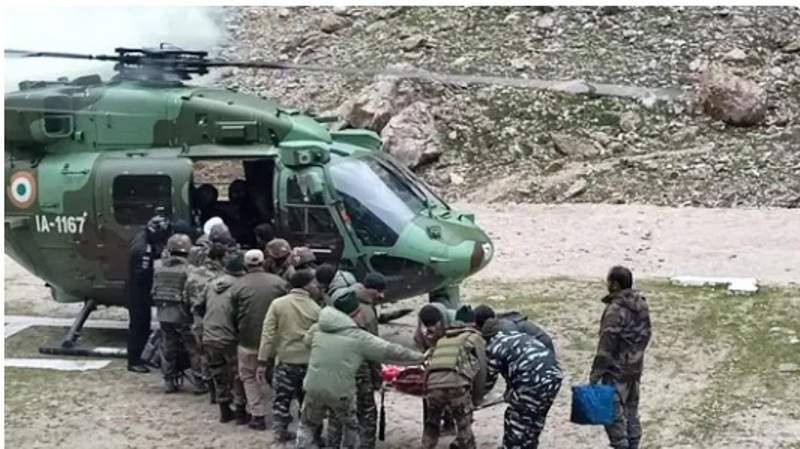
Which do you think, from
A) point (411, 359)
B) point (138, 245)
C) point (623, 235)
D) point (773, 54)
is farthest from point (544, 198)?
point (411, 359)

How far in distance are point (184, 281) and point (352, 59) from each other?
1701 cm

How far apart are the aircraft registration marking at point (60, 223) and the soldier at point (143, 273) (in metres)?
0.77

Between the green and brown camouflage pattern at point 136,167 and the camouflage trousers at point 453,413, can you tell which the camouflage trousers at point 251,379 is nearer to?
the camouflage trousers at point 453,413

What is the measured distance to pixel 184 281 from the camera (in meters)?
9.68

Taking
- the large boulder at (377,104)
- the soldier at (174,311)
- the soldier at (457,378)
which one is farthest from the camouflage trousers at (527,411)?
the large boulder at (377,104)

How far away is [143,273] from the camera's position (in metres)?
10.4

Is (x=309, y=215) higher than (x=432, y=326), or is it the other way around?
(x=309, y=215)

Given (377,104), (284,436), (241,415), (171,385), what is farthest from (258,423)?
(377,104)

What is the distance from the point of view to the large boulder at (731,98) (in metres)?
22.8

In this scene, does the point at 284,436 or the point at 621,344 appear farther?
the point at 284,436

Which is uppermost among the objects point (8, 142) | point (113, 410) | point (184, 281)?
point (8, 142)

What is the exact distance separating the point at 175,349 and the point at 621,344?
3742 millimetres

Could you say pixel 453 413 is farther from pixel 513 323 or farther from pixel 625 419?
pixel 625 419

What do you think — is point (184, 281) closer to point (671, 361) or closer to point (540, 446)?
point (540, 446)
